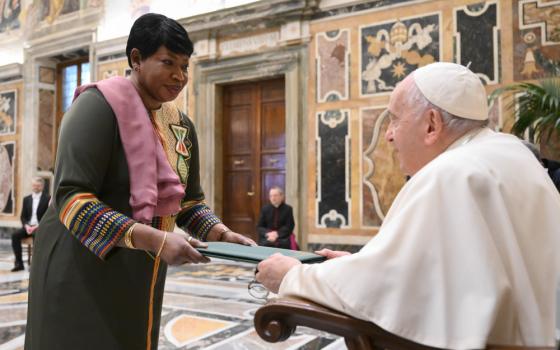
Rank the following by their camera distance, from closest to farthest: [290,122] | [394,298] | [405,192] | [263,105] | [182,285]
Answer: [394,298], [405,192], [182,285], [290,122], [263,105]

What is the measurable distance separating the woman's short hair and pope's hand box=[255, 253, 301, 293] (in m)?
0.70

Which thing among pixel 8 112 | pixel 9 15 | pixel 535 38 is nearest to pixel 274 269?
pixel 535 38

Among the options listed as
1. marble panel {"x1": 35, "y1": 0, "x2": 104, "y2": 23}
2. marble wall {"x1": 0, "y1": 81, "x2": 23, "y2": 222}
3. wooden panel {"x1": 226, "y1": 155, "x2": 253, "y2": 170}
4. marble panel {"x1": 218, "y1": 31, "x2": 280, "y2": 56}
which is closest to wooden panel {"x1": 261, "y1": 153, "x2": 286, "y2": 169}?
wooden panel {"x1": 226, "y1": 155, "x2": 253, "y2": 170}

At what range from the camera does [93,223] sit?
143cm

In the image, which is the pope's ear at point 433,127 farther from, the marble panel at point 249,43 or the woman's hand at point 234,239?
the marble panel at point 249,43

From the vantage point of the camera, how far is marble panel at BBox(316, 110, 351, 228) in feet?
25.8

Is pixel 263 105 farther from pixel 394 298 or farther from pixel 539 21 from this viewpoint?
pixel 394 298

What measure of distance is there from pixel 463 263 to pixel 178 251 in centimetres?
73

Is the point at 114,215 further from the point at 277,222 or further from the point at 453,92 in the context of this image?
Result: the point at 277,222

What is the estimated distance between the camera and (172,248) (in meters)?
1.43

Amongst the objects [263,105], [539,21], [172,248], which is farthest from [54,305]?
A: [263,105]

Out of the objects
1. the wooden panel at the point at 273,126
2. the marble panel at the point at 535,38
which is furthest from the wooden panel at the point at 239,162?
the marble panel at the point at 535,38

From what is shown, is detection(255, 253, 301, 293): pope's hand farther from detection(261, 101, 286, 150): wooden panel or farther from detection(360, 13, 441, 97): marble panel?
detection(261, 101, 286, 150): wooden panel

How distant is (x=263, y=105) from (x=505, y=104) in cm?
389
